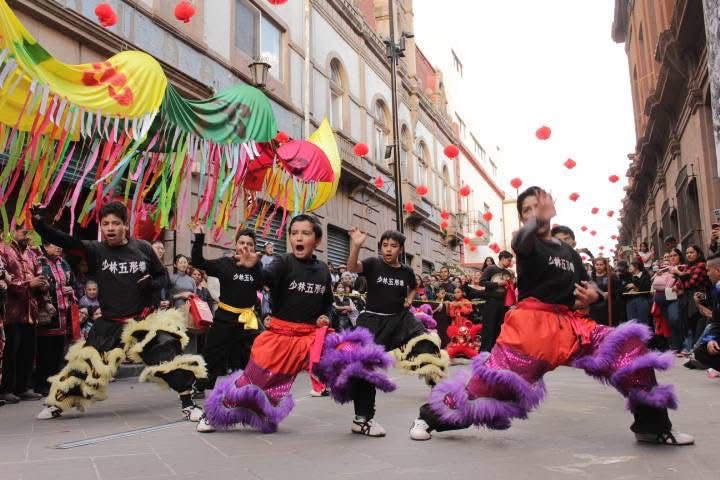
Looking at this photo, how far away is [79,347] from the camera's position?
5.58 metres

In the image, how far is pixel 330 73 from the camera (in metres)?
20.1

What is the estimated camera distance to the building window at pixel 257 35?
15.6m

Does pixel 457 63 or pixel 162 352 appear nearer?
pixel 162 352

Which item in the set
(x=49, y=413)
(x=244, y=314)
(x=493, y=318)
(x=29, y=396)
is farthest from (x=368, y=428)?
(x=493, y=318)

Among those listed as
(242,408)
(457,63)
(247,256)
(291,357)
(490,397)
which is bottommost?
(242,408)

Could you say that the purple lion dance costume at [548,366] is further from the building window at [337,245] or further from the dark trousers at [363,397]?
the building window at [337,245]

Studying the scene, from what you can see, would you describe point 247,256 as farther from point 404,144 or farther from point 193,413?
point 404,144

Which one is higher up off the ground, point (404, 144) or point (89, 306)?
point (404, 144)

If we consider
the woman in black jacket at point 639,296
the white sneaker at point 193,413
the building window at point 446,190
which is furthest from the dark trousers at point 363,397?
the building window at point 446,190

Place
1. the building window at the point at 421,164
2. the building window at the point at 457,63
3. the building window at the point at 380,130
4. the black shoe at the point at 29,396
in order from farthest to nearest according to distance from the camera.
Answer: the building window at the point at 457,63, the building window at the point at 421,164, the building window at the point at 380,130, the black shoe at the point at 29,396

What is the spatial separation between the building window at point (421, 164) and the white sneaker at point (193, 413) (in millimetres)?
22383

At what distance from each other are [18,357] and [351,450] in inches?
180

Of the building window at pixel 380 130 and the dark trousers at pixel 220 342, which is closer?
the dark trousers at pixel 220 342

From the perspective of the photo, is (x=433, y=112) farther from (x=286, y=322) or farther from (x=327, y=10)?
(x=286, y=322)
